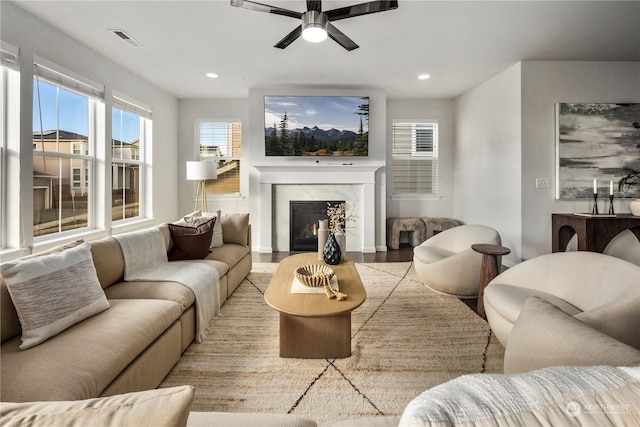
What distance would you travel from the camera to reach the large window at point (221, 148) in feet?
A: 19.1

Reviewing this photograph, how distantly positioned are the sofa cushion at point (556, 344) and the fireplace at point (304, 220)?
169 inches

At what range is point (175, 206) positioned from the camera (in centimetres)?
579

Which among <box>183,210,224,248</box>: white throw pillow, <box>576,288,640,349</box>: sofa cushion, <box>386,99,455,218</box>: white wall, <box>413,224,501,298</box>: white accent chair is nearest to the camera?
<box>576,288,640,349</box>: sofa cushion

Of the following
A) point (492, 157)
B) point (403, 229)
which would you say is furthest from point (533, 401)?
point (403, 229)

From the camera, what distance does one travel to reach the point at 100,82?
380cm

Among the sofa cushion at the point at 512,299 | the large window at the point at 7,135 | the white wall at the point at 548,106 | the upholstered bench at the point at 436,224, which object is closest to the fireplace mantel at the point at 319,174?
the upholstered bench at the point at 436,224

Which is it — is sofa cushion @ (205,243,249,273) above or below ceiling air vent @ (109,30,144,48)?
below

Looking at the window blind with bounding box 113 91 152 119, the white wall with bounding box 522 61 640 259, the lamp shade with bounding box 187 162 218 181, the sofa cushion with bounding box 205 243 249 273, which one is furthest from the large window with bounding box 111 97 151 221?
the white wall with bounding box 522 61 640 259

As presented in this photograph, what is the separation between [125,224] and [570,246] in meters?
5.95

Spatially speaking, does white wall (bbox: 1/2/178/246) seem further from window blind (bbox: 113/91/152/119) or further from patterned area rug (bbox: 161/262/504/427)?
patterned area rug (bbox: 161/262/504/427)

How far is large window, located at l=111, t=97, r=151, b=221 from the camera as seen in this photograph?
426cm

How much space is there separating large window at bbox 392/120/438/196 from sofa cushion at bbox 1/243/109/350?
4982mm

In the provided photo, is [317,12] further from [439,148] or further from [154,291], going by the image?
[439,148]

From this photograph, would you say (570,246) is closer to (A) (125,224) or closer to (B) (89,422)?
(B) (89,422)
